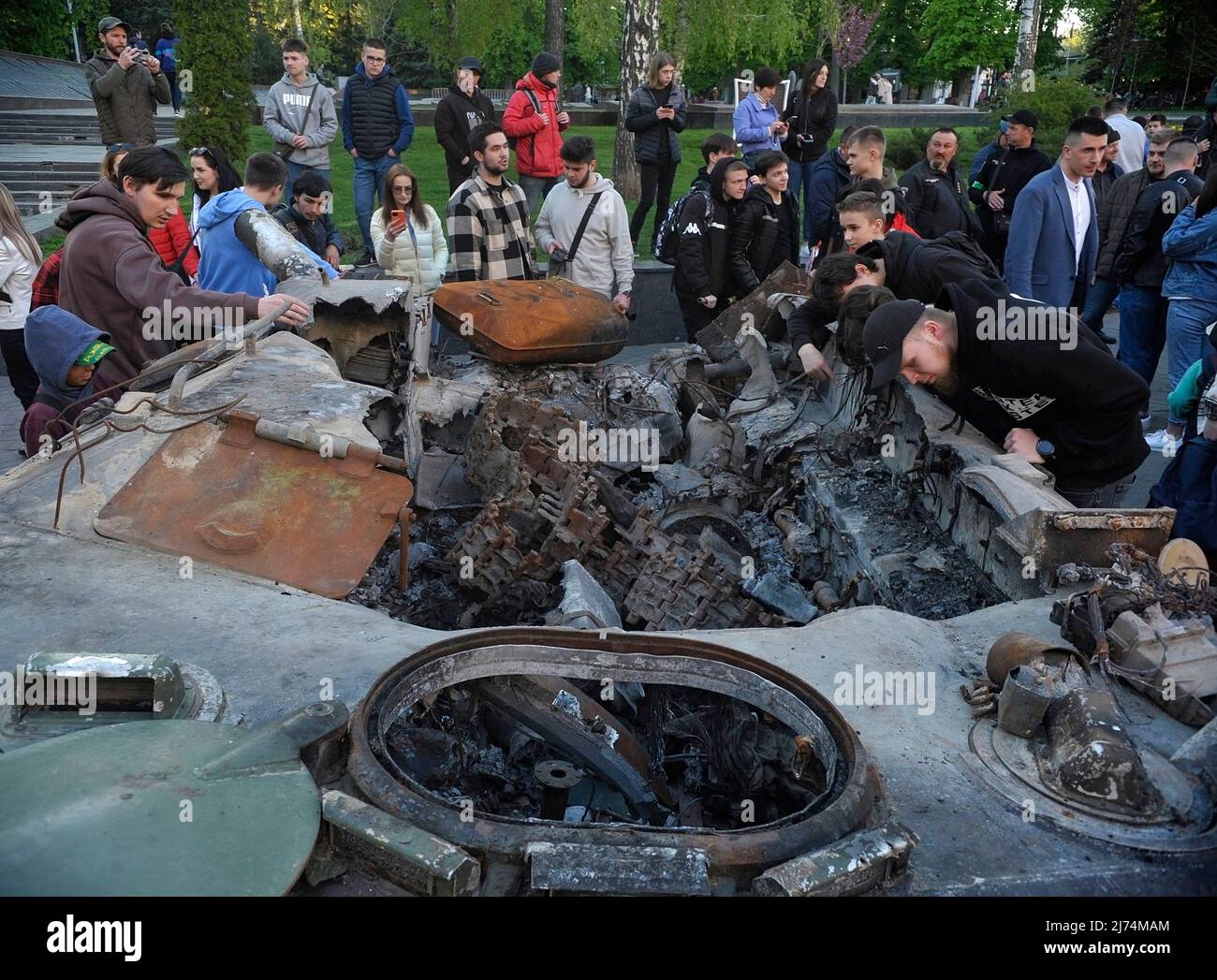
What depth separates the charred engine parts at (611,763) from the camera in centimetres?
242

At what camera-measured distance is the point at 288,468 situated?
13.9 ft

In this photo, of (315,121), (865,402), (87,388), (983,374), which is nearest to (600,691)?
(983,374)

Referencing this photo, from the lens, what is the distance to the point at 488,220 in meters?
8.73

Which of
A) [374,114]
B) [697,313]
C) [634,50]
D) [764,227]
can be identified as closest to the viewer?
[764,227]

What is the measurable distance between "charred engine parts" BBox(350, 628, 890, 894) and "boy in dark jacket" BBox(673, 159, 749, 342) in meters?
5.91

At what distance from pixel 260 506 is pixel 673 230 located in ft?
20.2

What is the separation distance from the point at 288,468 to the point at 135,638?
1.08 m

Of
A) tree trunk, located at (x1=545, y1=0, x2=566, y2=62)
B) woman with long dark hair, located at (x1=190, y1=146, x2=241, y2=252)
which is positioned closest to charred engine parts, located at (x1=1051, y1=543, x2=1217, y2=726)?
woman with long dark hair, located at (x1=190, y1=146, x2=241, y2=252)

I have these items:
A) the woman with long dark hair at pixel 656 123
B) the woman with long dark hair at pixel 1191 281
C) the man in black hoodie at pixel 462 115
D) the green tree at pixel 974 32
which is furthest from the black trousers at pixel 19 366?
the green tree at pixel 974 32

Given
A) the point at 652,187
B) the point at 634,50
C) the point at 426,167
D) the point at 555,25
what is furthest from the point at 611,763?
the point at 555,25

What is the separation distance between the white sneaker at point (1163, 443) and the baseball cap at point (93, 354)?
7.47 meters

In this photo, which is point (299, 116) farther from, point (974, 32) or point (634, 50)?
point (974, 32)

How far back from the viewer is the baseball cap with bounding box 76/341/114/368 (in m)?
4.87
